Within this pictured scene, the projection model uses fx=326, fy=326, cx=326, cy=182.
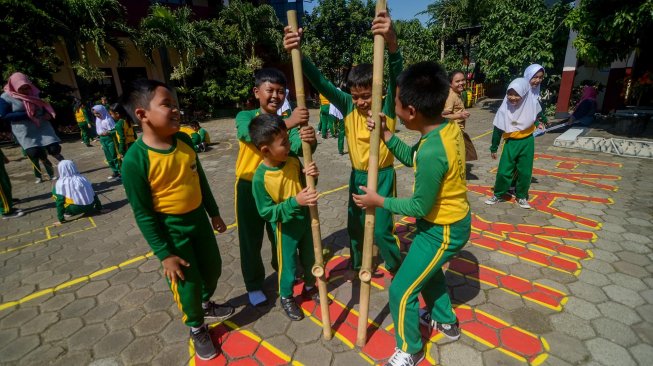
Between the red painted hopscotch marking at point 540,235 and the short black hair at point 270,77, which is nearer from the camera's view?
the short black hair at point 270,77

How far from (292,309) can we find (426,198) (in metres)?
1.67

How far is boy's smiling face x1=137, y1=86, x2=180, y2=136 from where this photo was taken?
2215 mm

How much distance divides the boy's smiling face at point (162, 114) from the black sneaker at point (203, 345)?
5.16 ft

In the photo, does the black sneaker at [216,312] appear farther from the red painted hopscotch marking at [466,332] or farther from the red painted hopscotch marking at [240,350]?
the red painted hopscotch marking at [466,332]

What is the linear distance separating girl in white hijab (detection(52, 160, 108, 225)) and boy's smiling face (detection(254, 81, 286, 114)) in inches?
175

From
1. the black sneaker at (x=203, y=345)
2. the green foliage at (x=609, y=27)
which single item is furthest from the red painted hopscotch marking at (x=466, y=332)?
the green foliage at (x=609, y=27)

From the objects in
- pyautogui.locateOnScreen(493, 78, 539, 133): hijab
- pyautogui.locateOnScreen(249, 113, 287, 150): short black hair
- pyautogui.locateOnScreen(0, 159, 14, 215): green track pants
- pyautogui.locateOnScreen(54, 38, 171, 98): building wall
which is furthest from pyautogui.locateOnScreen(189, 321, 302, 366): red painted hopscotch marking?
pyautogui.locateOnScreen(54, 38, 171, 98): building wall

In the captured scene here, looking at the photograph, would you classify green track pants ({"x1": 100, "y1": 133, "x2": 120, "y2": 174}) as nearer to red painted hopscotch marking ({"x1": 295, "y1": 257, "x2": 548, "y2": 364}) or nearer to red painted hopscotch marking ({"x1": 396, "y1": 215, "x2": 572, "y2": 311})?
red painted hopscotch marking ({"x1": 295, "y1": 257, "x2": 548, "y2": 364})

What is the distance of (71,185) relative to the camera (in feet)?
17.6

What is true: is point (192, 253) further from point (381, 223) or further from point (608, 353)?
point (608, 353)

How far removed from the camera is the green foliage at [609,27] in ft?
25.9

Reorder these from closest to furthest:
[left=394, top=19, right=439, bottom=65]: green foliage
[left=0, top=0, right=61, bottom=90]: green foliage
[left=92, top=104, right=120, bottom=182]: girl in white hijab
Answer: [left=92, top=104, right=120, bottom=182]: girl in white hijab < [left=0, top=0, right=61, bottom=90]: green foliage < [left=394, top=19, right=439, bottom=65]: green foliage

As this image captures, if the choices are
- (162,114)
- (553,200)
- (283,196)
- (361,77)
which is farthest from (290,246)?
(553,200)

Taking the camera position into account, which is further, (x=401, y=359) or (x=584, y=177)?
(x=584, y=177)
